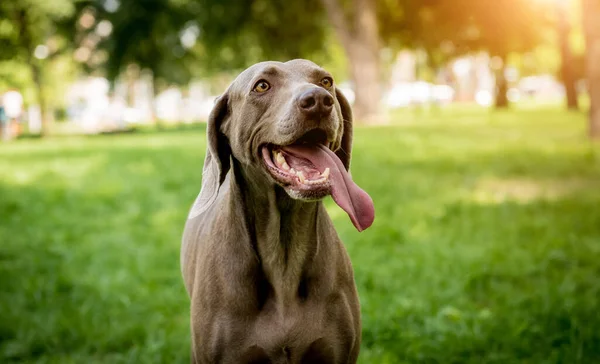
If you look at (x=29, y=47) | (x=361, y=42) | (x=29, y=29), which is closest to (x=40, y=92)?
(x=29, y=47)

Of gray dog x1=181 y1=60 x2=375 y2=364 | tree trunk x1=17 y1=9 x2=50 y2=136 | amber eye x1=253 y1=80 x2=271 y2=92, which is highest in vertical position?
tree trunk x1=17 y1=9 x2=50 y2=136

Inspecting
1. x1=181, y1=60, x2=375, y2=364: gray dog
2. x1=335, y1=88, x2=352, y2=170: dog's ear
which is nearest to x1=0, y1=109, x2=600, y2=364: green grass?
x1=181, y1=60, x2=375, y2=364: gray dog

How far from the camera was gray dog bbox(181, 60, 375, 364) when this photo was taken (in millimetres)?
2904

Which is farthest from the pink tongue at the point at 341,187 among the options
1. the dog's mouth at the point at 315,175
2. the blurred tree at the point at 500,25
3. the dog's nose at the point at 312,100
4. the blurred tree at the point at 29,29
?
the blurred tree at the point at 500,25

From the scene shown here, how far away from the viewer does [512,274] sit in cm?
613

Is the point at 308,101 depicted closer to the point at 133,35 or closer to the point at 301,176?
the point at 301,176

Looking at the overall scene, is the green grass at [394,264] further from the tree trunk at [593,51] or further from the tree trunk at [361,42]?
the tree trunk at [361,42]

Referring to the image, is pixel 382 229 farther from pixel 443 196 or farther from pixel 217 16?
pixel 217 16

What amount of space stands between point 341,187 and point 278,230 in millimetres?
459

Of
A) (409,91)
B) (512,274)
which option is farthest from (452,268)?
(409,91)

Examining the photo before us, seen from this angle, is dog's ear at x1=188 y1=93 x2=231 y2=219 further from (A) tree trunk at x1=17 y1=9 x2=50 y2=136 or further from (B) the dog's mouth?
(A) tree trunk at x1=17 y1=9 x2=50 y2=136

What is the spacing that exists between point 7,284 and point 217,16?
88.6 feet

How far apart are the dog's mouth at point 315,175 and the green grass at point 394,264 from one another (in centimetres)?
182

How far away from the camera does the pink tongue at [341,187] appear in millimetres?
2832
